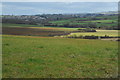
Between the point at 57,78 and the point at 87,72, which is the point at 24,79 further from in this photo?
the point at 87,72

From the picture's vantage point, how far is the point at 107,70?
473 inches

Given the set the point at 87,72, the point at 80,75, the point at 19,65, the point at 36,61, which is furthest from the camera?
the point at 36,61

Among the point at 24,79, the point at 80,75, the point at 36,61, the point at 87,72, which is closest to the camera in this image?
the point at 24,79

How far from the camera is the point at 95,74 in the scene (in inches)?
433

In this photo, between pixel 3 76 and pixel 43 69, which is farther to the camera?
pixel 43 69

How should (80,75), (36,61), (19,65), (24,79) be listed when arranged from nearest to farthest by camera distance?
(24,79) → (80,75) → (19,65) → (36,61)

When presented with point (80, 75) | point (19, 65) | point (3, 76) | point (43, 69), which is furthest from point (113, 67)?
point (3, 76)

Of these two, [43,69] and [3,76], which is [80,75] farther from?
[3,76]

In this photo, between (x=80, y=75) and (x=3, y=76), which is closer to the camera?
(x=3, y=76)

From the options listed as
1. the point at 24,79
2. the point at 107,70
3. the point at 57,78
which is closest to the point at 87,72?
the point at 107,70

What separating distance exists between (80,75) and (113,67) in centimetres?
306

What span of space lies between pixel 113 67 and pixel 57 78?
4465mm

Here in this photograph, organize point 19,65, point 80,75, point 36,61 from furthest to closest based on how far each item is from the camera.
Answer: point 36,61, point 19,65, point 80,75

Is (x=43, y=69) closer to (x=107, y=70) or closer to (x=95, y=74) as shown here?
(x=95, y=74)
